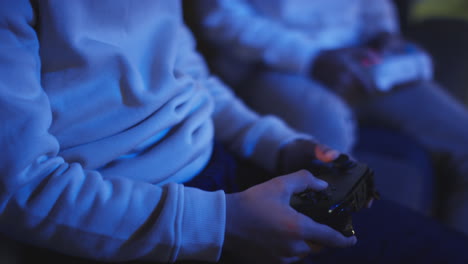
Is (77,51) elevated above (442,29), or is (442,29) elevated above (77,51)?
(77,51)

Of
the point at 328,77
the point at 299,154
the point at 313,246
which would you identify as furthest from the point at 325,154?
the point at 328,77

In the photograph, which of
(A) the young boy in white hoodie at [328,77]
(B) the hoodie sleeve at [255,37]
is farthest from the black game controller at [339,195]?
(B) the hoodie sleeve at [255,37]

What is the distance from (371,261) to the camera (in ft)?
1.53

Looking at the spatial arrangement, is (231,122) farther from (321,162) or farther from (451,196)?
(451,196)

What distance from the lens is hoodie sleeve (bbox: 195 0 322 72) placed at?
0.90 m

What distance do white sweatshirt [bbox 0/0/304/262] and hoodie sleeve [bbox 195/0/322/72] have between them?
0.47m

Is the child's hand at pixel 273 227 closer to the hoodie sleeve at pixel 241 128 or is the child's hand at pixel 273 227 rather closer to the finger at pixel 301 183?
the finger at pixel 301 183

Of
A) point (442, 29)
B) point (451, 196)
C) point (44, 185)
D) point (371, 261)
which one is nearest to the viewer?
point (44, 185)

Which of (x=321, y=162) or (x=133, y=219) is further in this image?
(x=321, y=162)

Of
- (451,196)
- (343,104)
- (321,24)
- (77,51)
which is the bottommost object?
(451,196)

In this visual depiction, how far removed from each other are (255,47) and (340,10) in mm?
321

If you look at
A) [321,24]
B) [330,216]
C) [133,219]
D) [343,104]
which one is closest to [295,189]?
[330,216]

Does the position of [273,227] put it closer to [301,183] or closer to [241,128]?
[301,183]

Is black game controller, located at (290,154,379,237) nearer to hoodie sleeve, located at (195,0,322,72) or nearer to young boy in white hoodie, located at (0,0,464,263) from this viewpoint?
young boy in white hoodie, located at (0,0,464,263)
